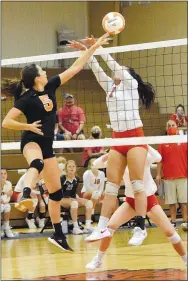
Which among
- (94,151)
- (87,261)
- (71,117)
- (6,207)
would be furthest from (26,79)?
(94,151)

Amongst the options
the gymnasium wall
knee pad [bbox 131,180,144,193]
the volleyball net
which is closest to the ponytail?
knee pad [bbox 131,180,144,193]

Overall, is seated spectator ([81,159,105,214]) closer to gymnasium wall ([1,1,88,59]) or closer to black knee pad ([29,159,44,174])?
black knee pad ([29,159,44,174])

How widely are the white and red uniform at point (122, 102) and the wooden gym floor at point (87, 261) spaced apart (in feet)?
3.70

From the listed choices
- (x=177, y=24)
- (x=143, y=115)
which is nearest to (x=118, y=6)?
(x=177, y=24)

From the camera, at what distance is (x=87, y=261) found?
7.64 meters

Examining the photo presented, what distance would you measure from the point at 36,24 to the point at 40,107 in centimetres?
991

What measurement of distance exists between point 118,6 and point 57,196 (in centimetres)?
978

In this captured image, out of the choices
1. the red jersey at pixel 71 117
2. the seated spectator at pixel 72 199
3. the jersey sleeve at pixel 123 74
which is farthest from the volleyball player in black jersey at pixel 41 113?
the red jersey at pixel 71 117

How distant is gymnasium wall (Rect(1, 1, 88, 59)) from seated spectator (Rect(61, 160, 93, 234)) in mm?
5446

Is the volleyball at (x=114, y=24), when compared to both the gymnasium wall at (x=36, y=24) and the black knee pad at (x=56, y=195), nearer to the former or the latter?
the black knee pad at (x=56, y=195)

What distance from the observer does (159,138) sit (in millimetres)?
6594

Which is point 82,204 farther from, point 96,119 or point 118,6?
point 118,6

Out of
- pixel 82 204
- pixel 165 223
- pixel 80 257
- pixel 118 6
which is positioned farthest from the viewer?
pixel 118 6

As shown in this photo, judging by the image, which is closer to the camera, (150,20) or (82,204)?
(82,204)
